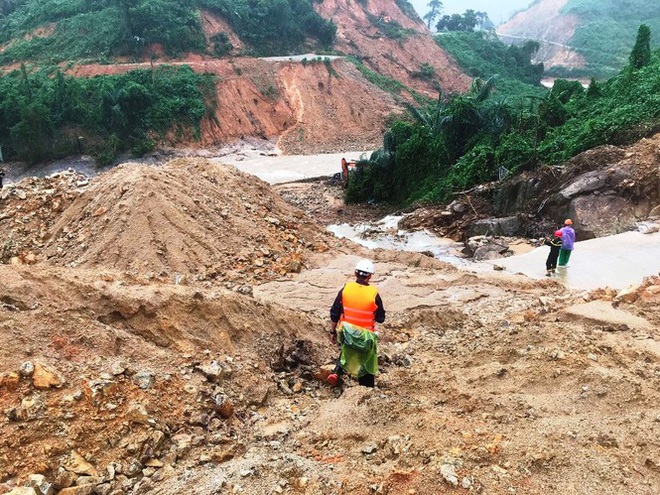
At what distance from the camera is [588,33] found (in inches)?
2489

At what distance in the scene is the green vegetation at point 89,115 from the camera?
76.3ft

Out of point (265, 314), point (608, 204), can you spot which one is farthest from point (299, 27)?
point (265, 314)

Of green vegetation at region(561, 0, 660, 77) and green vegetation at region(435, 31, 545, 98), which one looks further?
green vegetation at region(561, 0, 660, 77)

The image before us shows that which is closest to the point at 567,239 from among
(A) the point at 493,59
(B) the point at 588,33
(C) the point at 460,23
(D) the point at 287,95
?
(D) the point at 287,95

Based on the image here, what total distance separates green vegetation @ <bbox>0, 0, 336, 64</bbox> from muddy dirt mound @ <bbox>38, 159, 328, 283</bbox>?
2654 cm

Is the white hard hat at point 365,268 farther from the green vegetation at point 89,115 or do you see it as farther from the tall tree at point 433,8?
the tall tree at point 433,8

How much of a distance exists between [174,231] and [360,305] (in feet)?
16.6

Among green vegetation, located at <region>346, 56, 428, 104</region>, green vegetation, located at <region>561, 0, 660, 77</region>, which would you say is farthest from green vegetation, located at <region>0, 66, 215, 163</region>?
green vegetation, located at <region>561, 0, 660, 77</region>

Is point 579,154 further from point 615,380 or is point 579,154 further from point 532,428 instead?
point 532,428

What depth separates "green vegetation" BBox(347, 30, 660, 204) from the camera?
13.4m

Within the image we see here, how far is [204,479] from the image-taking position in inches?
114

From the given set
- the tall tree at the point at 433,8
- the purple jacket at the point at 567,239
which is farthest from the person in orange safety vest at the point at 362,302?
the tall tree at the point at 433,8

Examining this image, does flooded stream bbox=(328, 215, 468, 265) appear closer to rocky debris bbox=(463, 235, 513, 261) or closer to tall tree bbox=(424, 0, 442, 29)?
rocky debris bbox=(463, 235, 513, 261)

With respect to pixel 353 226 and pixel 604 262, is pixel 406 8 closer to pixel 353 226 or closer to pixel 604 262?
pixel 353 226
